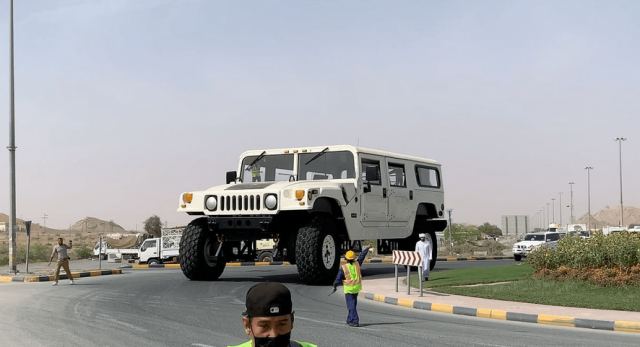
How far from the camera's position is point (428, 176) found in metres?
23.2

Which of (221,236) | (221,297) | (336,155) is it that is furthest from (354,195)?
(221,297)

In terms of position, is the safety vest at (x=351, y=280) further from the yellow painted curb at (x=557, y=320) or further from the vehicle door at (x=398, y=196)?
the vehicle door at (x=398, y=196)

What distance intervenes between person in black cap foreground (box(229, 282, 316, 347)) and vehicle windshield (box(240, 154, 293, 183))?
54.3 feet

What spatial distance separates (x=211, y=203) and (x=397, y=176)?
5959 mm

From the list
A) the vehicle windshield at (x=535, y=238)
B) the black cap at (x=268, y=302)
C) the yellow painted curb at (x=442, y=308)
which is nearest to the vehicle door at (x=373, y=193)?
the yellow painted curb at (x=442, y=308)

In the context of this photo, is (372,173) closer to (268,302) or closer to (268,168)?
(268,168)

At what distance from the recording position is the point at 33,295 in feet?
54.2

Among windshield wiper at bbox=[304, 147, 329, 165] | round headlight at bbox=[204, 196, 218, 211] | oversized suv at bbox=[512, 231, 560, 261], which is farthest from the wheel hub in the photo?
oversized suv at bbox=[512, 231, 560, 261]

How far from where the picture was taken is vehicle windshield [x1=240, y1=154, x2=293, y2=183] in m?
19.2

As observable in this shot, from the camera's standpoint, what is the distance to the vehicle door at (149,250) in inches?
1468

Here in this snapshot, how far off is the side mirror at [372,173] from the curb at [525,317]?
13.8ft

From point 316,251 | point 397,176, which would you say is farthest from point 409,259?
point 397,176

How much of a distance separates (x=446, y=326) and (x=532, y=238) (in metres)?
29.8

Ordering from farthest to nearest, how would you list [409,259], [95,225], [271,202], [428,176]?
1. [95,225]
2. [428,176]
3. [271,202]
4. [409,259]
